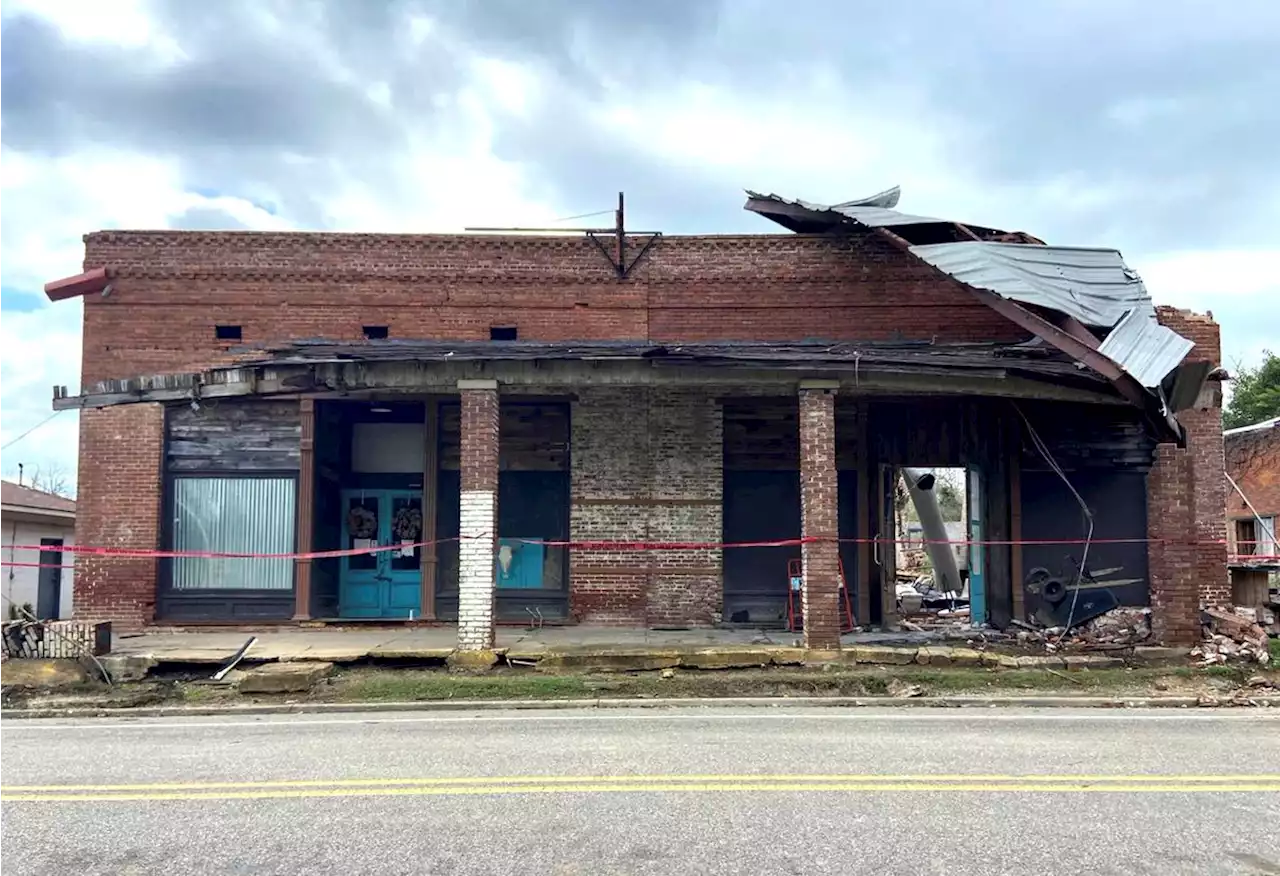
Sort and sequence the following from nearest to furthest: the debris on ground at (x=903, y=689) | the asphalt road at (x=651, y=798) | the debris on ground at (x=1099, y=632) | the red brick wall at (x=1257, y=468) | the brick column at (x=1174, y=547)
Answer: the asphalt road at (x=651, y=798)
the debris on ground at (x=903, y=689)
the brick column at (x=1174, y=547)
the debris on ground at (x=1099, y=632)
the red brick wall at (x=1257, y=468)

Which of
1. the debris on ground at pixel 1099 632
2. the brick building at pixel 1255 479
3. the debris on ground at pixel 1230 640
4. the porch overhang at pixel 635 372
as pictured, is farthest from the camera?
the brick building at pixel 1255 479

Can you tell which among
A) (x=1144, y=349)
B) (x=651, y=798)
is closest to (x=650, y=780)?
(x=651, y=798)

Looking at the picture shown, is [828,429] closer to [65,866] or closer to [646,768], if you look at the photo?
[646,768]

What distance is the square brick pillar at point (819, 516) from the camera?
11.3 meters

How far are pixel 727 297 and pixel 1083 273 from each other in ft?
17.1

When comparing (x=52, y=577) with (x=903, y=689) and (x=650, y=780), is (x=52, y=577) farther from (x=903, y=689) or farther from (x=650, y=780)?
(x=650, y=780)

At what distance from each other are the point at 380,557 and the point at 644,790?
33.8ft

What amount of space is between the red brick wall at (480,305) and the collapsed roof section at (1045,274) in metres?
0.62

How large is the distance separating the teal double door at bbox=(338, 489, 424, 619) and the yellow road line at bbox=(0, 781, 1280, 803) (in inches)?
358

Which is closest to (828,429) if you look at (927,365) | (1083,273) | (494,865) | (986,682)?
(927,365)

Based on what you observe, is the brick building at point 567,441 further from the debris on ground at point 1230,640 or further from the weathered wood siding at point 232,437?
the debris on ground at point 1230,640

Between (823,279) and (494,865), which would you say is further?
(823,279)

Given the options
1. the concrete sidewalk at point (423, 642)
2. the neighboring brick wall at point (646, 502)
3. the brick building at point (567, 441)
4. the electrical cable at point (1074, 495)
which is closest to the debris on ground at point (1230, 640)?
the brick building at point (567, 441)

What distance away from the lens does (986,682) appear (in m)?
10.4
